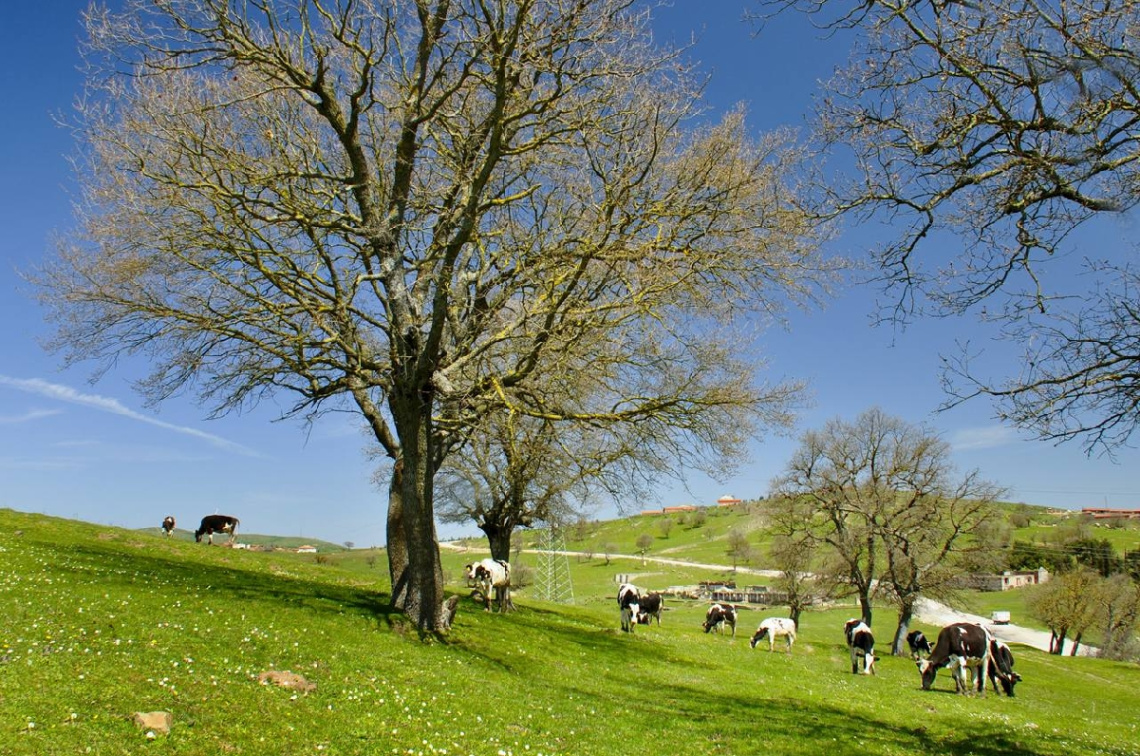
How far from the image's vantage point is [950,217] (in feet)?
30.8

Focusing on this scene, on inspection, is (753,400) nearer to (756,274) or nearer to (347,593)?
(756,274)

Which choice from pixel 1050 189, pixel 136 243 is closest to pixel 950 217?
pixel 1050 189

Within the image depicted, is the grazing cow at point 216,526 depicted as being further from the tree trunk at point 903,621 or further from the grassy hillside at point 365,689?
the tree trunk at point 903,621

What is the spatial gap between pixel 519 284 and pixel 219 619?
29.1 feet

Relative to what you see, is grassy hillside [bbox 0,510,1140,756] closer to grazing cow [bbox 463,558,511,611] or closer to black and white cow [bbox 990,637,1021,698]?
grazing cow [bbox 463,558,511,611]

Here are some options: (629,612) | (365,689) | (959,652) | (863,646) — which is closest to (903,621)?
(863,646)

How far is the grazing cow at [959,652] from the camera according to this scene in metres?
23.0

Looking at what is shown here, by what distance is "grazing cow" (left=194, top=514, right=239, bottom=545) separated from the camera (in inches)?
1497

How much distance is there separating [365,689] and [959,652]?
21800 mm

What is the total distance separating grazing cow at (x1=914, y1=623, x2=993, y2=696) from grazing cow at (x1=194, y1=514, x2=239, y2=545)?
35.7 meters

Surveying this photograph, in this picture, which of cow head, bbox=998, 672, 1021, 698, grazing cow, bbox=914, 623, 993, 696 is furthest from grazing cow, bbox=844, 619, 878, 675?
cow head, bbox=998, 672, 1021, 698

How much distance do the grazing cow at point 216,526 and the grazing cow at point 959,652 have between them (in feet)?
117

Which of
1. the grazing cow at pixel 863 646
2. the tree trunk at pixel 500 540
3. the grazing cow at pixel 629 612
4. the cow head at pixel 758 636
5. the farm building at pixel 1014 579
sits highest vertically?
the tree trunk at pixel 500 540

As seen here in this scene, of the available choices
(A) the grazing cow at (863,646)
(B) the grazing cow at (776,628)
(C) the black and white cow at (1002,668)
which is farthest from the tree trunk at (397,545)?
(C) the black and white cow at (1002,668)
